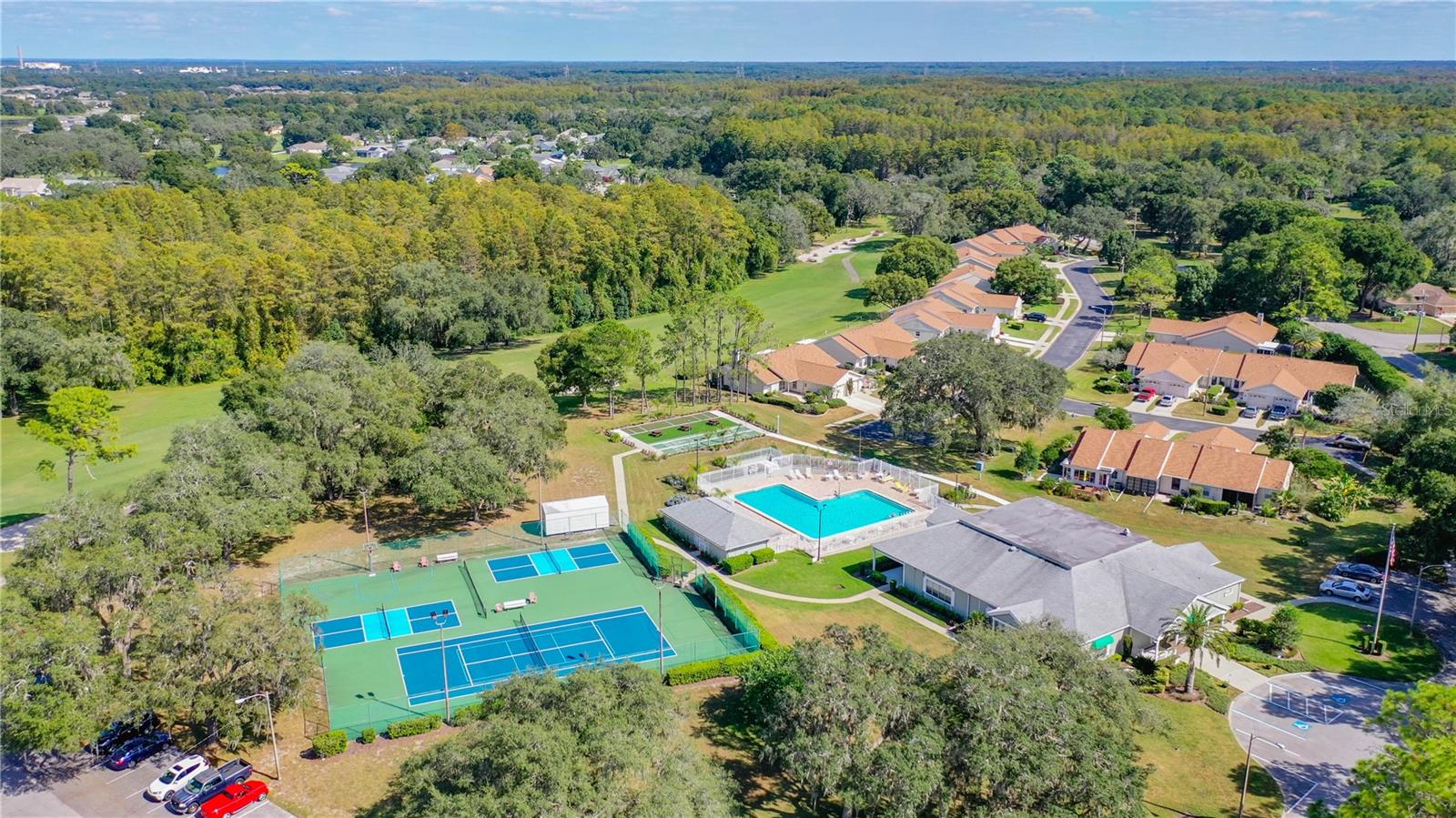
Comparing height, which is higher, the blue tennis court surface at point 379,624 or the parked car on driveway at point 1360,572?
the parked car on driveway at point 1360,572

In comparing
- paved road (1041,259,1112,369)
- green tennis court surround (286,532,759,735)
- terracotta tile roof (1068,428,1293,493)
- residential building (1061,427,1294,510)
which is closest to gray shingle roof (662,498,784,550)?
green tennis court surround (286,532,759,735)

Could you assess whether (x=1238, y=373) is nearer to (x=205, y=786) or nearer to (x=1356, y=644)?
(x=1356, y=644)

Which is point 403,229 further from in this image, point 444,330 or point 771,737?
point 771,737

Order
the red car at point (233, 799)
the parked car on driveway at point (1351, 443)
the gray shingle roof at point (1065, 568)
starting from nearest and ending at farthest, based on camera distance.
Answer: the red car at point (233, 799), the gray shingle roof at point (1065, 568), the parked car on driveway at point (1351, 443)

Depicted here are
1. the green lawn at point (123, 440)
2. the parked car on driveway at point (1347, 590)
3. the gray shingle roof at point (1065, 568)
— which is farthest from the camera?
the green lawn at point (123, 440)

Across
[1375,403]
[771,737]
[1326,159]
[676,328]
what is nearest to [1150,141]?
[1326,159]

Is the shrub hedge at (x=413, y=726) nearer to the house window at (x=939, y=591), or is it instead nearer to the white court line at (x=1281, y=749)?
the house window at (x=939, y=591)

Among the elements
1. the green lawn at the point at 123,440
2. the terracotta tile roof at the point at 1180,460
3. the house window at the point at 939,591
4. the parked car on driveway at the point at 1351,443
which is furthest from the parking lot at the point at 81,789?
the parked car on driveway at the point at 1351,443

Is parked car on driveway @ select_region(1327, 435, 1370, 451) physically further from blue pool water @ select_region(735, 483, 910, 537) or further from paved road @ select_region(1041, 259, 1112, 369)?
blue pool water @ select_region(735, 483, 910, 537)
